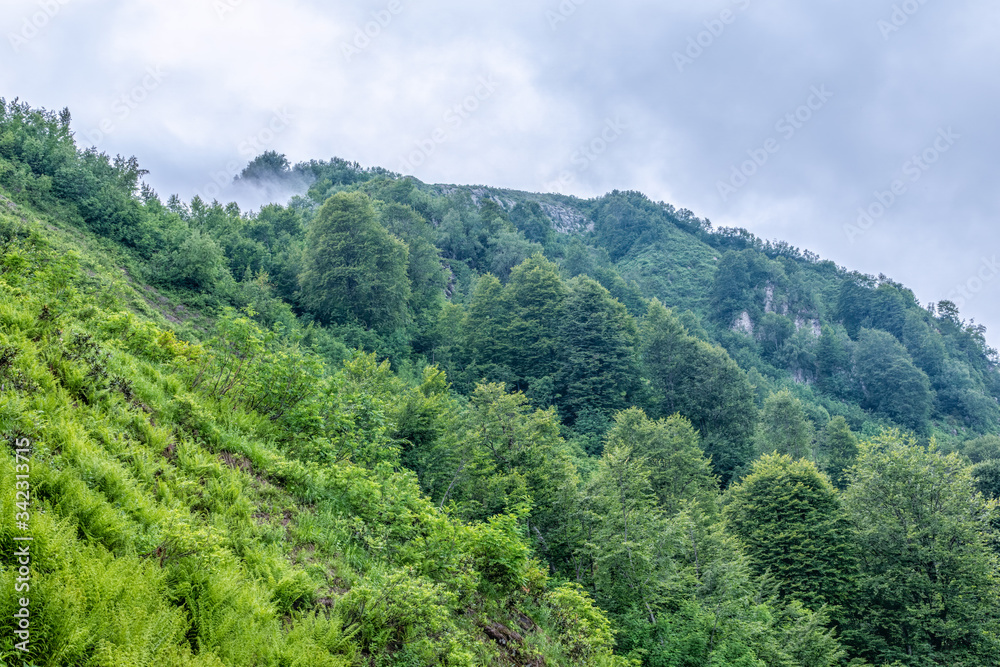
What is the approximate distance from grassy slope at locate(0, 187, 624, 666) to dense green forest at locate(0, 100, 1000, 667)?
0.11 feet

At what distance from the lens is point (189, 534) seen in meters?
4.73

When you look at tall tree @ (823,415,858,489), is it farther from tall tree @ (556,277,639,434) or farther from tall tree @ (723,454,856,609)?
tall tree @ (723,454,856,609)

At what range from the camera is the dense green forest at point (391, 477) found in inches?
184

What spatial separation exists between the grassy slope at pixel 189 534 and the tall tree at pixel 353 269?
29.5 metres

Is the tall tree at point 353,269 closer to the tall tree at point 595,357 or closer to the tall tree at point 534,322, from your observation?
the tall tree at point 534,322

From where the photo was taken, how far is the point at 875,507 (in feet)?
66.9

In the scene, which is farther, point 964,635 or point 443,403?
point 443,403

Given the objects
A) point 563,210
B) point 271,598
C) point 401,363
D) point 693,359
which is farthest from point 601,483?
point 563,210

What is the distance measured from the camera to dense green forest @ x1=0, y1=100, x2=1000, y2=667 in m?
4.68

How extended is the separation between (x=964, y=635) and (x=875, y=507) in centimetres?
490

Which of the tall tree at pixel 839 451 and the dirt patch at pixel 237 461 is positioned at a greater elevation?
the tall tree at pixel 839 451

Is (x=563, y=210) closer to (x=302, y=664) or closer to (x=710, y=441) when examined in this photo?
(x=710, y=441)

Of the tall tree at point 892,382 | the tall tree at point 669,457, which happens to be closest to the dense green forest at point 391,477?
the tall tree at point 669,457

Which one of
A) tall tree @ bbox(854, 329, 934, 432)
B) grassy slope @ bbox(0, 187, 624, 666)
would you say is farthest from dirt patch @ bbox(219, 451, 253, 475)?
tall tree @ bbox(854, 329, 934, 432)
